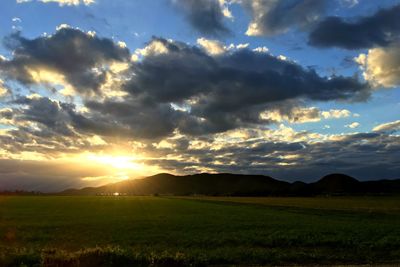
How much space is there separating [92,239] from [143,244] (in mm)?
6221

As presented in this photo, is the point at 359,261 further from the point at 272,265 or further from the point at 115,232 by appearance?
the point at 115,232

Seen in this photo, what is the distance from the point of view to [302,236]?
3400 centimetres

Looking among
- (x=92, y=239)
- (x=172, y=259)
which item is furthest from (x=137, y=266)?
(x=92, y=239)

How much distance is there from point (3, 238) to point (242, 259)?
22.5 m

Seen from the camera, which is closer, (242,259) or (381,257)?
(242,259)

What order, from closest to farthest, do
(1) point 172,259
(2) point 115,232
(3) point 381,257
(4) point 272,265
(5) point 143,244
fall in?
(1) point 172,259 → (4) point 272,265 → (3) point 381,257 → (5) point 143,244 → (2) point 115,232

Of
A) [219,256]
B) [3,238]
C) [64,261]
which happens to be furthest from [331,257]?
[3,238]

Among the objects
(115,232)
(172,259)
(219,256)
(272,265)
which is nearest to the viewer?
(172,259)

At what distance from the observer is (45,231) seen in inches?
1640

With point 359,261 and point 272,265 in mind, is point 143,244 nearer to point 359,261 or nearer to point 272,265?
point 272,265

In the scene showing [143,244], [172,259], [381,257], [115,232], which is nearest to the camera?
[172,259]

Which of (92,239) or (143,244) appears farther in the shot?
(92,239)

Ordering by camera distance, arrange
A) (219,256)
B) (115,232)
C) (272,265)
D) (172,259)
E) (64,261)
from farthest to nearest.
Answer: (115,232) < (219,256) < (272,265) < (172,259) < (64,261)

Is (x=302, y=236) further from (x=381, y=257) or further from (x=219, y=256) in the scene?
(x=219, y=256)
